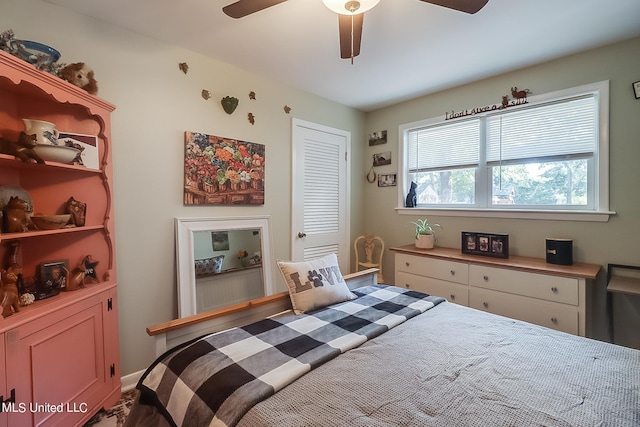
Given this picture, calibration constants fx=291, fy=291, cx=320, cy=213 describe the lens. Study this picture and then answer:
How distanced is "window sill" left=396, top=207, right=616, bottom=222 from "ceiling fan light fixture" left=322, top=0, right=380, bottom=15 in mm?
2218

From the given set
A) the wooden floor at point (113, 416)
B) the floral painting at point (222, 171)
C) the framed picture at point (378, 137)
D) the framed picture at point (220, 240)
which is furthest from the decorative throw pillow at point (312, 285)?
the framed picture at point (378, 137)

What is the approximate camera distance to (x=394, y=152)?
11.8 ft

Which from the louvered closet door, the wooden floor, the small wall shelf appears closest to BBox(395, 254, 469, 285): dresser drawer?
the louvered closet door

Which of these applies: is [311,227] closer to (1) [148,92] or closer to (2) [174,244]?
(2) [174,244]

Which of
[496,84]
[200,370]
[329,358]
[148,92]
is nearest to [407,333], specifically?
[329,358]

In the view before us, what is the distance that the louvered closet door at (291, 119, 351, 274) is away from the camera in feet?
10.3

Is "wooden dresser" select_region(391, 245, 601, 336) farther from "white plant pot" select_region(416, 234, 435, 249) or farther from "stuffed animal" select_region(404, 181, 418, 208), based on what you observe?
"stuffed animal" select_region(404, 181, 418, 208)

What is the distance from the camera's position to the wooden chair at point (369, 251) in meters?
3.63

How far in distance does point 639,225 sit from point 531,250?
70cm

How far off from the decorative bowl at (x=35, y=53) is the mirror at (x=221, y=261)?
1.20m

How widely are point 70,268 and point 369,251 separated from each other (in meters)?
2.90

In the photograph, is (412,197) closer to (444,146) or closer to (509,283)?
(444,146)

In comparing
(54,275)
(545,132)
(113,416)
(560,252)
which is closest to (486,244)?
(560,252)

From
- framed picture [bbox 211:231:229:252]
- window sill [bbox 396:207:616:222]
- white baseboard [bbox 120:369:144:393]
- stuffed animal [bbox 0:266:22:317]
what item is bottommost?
white baseboard [bbox 120:369:144:393]
